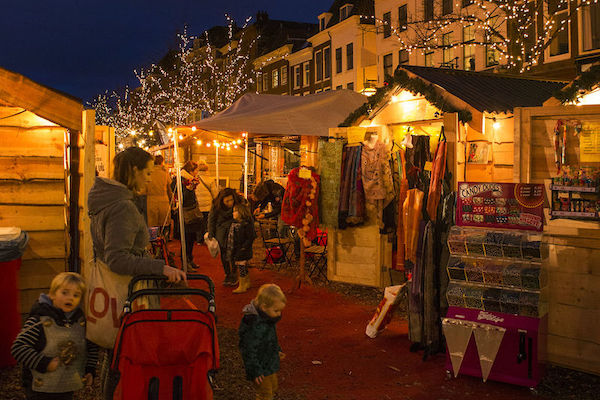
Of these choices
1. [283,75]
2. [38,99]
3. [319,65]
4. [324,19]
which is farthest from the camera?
[283,75]

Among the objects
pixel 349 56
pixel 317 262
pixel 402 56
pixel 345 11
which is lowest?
pixel 317 262

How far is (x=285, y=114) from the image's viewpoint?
1076cm

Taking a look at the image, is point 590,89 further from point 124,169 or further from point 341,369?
point 124,169

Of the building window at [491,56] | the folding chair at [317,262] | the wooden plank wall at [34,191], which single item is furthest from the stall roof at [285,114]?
the building window at [491,56]

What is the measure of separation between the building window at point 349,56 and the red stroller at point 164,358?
1150 inches

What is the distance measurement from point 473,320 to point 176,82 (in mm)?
33068

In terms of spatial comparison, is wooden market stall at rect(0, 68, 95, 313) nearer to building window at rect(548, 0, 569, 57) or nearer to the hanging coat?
the hanging coat

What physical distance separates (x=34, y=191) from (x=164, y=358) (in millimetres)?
3481

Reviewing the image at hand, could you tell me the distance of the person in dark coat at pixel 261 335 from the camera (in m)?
3.99

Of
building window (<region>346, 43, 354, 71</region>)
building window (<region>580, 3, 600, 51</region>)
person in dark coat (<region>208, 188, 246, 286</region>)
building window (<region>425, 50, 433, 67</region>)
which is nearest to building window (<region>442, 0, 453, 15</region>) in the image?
building window (<region>425, 50, 433, 67</region>)

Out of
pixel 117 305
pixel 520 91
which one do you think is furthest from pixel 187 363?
pixel 520 91

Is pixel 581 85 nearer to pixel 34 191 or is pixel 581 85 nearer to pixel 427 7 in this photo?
pixel 34 191

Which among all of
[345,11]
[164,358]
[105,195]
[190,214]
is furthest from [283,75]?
[164,358]

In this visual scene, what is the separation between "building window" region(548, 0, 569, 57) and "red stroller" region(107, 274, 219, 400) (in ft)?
53.7
